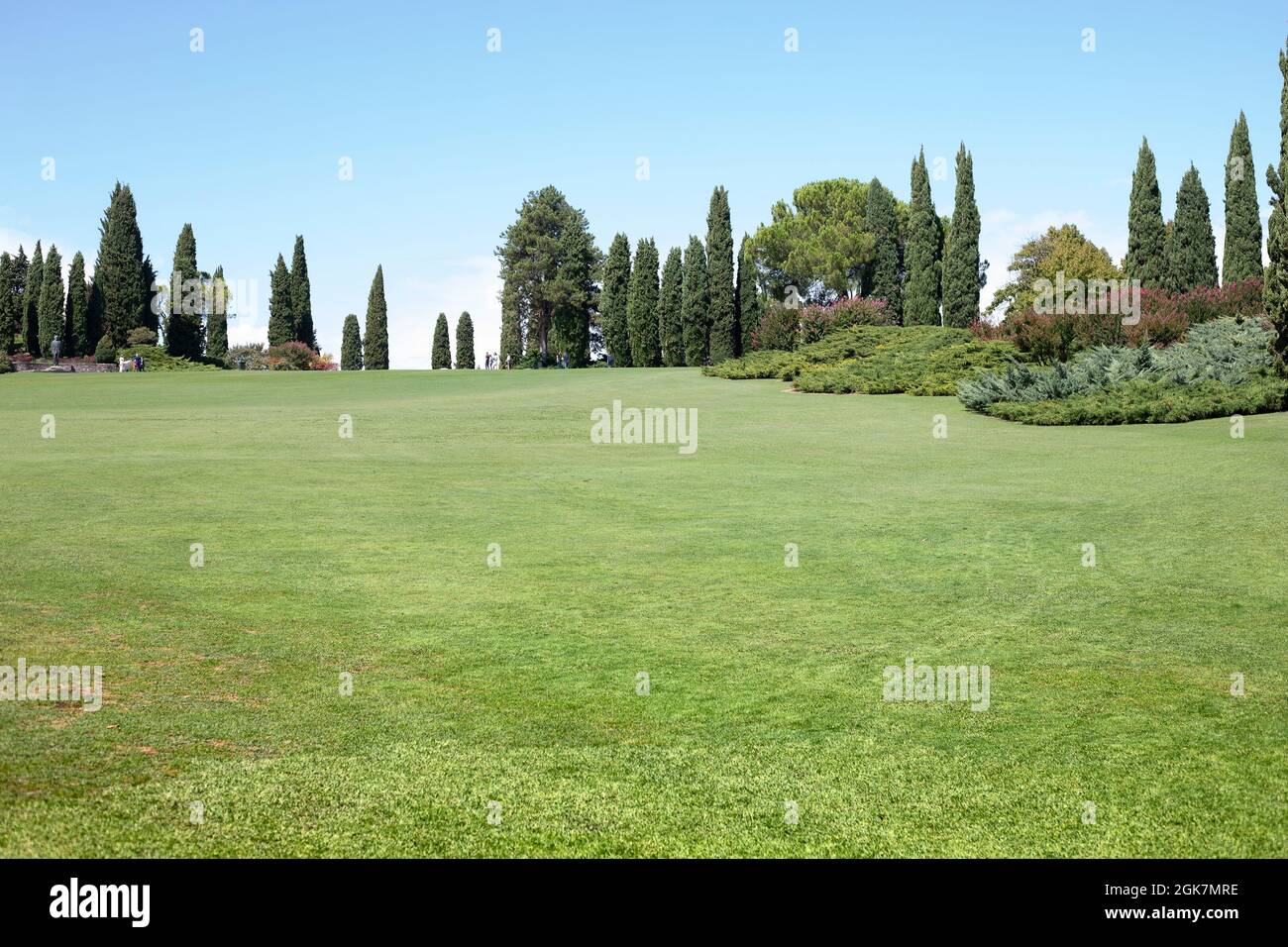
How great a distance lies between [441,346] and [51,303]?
2578cm

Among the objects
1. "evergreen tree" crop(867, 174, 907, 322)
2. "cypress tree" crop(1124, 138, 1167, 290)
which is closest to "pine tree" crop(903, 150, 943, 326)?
"cypress tree" crop(1124, 138, 1167, 290)

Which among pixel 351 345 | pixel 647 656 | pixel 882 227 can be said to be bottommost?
pixel 647 656

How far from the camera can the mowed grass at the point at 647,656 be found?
18.0ft

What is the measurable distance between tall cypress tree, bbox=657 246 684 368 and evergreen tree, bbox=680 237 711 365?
2.12ft

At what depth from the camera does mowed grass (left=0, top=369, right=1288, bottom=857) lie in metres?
5.49

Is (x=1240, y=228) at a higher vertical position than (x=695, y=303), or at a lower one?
higher

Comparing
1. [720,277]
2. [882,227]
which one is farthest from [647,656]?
[882,227]

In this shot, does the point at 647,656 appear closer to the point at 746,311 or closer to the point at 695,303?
the point at 695,303

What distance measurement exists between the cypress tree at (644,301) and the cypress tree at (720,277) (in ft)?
12.2

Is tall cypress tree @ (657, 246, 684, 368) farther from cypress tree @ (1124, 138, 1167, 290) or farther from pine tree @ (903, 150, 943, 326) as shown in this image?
cypress tree @ (1124, 138, 1167, 290)

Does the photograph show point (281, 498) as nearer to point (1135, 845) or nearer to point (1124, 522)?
point (1124, 522)

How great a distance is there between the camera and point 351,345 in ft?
261

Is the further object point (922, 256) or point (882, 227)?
point (882, 227)
